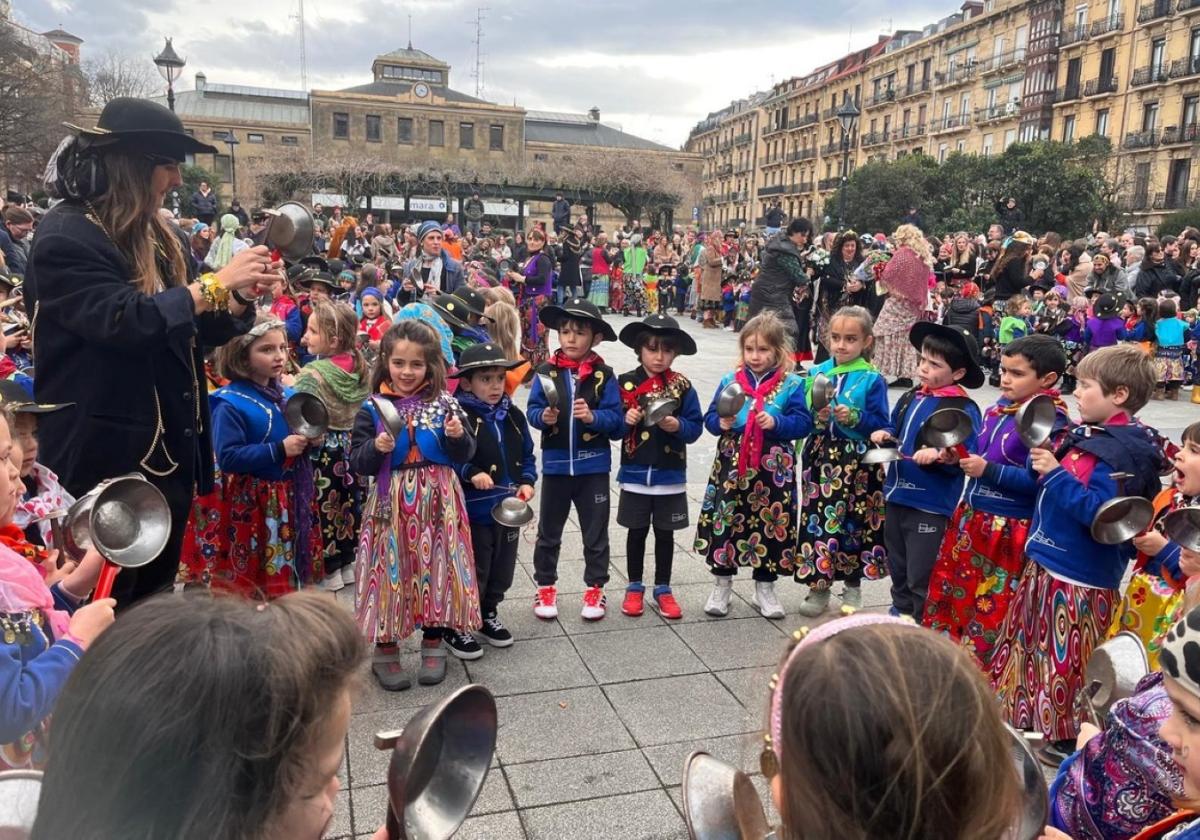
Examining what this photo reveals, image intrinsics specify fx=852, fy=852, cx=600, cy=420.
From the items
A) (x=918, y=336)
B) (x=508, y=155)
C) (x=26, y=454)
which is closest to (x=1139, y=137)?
(x=508, y=155)

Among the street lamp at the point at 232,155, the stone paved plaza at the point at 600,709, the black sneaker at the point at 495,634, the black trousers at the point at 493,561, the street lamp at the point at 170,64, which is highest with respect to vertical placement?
the street lamp at the point at 232,155

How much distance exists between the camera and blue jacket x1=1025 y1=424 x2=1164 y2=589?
3053 mm

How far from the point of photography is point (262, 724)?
1118 millimetres

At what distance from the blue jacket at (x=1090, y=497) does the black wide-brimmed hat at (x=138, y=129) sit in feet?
10.5

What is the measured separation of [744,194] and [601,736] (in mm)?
87774

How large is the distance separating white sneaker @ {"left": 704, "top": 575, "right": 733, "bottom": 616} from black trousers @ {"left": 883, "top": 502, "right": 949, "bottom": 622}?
84cm

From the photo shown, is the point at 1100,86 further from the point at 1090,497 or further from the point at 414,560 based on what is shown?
the point at 414,560

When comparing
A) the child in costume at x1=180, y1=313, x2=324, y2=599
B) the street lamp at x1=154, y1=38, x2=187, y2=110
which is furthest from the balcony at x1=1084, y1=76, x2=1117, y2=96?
the child in costume at x1=180, y1=313, x2=324, y2=599

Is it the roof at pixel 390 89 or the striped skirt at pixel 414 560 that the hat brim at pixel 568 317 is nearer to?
the striped skirt at pixel 414 560

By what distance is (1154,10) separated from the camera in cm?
4288

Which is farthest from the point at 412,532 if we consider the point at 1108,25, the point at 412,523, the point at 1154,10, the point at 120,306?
the point at 1108,25

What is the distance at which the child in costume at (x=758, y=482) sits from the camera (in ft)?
14.7

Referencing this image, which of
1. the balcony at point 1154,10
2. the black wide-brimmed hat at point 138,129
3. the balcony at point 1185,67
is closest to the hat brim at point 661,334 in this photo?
the black wide-brimmed hat at point 138,129

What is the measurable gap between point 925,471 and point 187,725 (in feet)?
11.7
